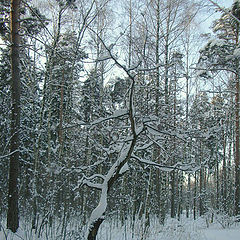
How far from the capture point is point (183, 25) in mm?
8305

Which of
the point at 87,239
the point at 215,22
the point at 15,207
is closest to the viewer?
the point at 87,239

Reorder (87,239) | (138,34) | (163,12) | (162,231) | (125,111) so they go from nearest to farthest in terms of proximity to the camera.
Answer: (125,111)
(87,239)
(162,231)
(138,34)
(163,12)

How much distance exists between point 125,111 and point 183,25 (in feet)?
21.5

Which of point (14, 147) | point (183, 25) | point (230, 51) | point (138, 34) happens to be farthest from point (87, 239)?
point (230, 51)

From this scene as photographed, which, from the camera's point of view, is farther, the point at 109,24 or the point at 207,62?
the point at 207,62

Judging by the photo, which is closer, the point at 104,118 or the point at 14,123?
the point at 104,118

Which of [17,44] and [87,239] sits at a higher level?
[17,44]

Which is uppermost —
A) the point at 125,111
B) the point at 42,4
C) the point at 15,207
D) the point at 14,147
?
the point at 42,4

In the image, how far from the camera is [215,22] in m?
11.4

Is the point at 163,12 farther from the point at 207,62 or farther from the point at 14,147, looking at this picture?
the point at 14,147

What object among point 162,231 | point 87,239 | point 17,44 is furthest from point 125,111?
point 162,231

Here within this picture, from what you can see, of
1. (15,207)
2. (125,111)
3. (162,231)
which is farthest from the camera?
(162,231)

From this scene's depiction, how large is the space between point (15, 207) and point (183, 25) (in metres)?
7.98

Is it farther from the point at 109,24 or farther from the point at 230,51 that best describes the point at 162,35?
the point at 230,51
